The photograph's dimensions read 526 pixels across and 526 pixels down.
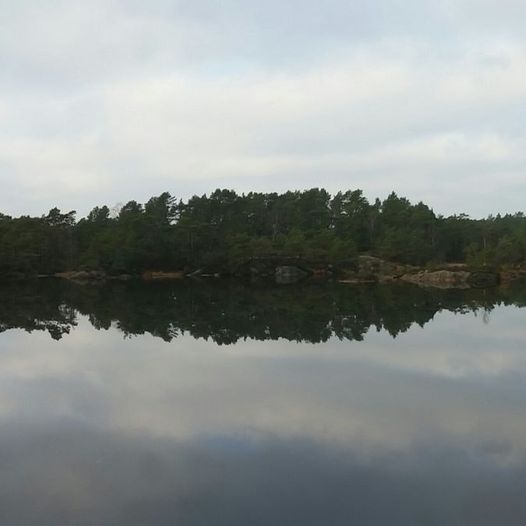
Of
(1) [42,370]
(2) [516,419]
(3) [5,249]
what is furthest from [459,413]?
(3) [5,249]

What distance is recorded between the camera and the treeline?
5012 cm

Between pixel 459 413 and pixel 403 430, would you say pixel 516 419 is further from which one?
pixel 403 430

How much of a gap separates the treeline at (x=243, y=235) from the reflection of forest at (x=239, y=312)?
1966 centimetres

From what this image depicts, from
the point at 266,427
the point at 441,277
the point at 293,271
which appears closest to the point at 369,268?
the point at 293,271

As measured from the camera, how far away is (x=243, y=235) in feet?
175

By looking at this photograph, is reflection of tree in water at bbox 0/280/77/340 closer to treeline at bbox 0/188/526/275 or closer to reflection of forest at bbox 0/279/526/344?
reflection of forest at bbox 0/279/526/344

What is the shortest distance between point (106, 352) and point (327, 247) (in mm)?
41803

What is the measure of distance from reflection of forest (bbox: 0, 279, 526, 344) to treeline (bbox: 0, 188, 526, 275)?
19664 mm

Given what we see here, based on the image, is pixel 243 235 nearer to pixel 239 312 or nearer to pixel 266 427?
pixel 239 312

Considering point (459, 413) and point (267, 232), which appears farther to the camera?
point (267, 232)

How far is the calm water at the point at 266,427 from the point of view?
5.01m

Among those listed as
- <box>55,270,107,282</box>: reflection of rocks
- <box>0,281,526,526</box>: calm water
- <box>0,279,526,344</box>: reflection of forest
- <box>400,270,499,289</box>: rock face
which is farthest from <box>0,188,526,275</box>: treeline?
<box>0,281,526,526</box>: calm water

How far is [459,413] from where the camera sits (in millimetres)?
7773

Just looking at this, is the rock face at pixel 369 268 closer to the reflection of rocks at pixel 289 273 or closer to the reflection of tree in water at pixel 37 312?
the reflection of rocks at pixel 289 273
